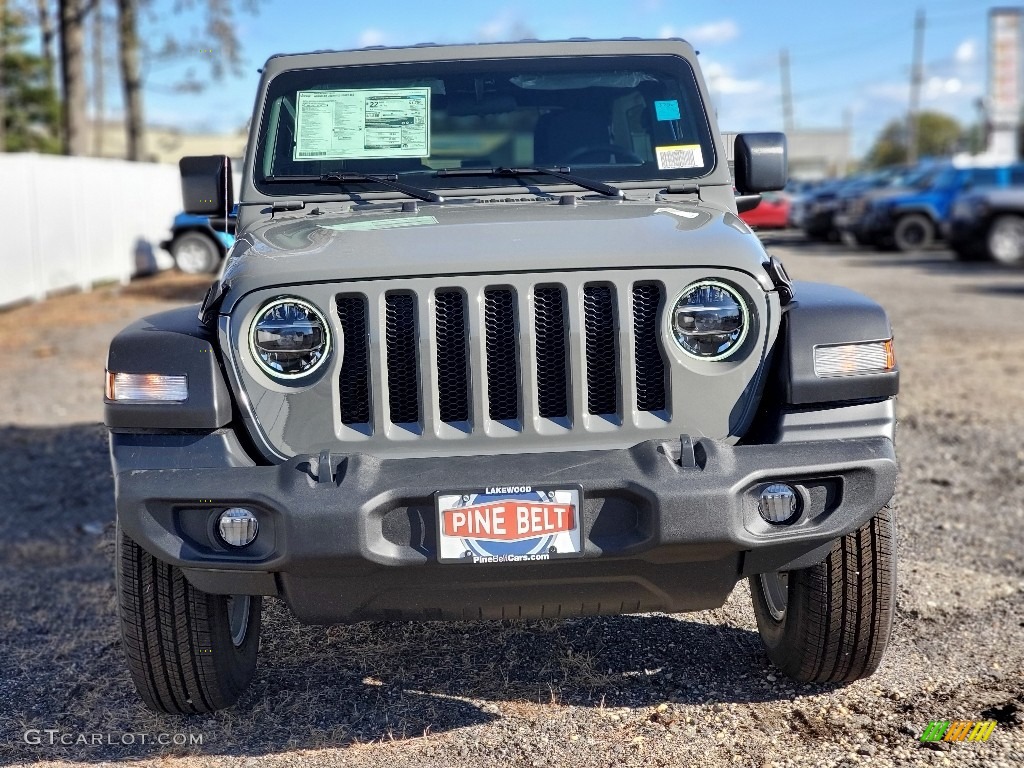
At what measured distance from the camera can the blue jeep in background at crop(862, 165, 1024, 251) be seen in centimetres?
2150

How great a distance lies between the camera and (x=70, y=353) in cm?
1187

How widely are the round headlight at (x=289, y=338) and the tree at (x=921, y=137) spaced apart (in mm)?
102012

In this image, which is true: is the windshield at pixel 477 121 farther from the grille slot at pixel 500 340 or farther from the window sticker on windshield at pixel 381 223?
the grille slot at pixel 500 340

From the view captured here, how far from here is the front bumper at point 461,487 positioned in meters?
2.85

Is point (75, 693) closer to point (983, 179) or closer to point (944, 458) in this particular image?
point (944, 458)

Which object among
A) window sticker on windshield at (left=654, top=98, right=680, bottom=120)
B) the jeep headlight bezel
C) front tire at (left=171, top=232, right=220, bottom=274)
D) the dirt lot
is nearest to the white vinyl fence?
front tire at (left=171, top=232, right=220, bottom=274)

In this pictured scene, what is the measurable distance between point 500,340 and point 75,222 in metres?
16.6

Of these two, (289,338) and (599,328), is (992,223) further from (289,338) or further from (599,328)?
(289,338)

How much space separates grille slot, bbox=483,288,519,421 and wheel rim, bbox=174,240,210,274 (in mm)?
15209

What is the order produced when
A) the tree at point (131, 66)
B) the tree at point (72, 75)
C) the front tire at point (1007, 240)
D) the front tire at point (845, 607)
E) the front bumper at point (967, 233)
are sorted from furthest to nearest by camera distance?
the tree at point (131, 66) < the tree at point (72, 75) < the front bumper at point (967, 233) < the front tire at point (1007, 240) < the front tire at point (845, 607)

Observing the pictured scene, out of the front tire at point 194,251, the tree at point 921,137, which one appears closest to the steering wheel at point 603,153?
the front tire at point 194,251

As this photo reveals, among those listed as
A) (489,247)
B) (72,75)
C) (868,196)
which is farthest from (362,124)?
(72,75)

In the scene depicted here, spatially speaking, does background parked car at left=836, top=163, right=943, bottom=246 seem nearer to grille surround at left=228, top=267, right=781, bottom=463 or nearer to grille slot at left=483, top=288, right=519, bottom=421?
grille surround at left=228, top=267, right=781, bottom=463

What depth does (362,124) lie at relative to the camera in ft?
13.9
